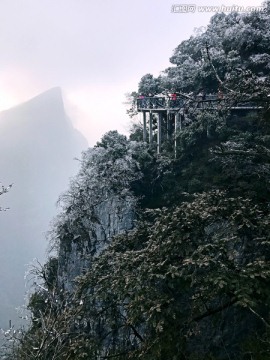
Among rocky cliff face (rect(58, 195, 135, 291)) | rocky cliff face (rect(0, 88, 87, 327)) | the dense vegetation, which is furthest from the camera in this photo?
rocky cliff face (rect(0, 88, 87, 327))

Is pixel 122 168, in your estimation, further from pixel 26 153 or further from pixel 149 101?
pixel 26 153

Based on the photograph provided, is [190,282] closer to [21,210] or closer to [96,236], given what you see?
[96,236]

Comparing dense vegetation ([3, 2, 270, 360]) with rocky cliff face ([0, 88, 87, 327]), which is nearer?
dense vegetation ([3, 2, 270, 360])

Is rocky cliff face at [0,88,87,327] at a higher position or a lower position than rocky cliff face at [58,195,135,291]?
lower

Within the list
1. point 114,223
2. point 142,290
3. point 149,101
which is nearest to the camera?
point 142,290

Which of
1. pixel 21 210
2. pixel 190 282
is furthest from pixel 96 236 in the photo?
pixel 21 210

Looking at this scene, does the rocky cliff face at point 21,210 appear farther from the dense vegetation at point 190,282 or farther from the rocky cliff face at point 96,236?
the dense vegetation at point 190,282

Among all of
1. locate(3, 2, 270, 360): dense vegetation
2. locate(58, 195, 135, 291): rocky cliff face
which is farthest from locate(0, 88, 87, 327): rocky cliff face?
locate(3, 2, 270, 360): dense vegetation

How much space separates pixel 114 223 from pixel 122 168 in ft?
10.1

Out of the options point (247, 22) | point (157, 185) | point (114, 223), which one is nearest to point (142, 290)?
point (114, 223)

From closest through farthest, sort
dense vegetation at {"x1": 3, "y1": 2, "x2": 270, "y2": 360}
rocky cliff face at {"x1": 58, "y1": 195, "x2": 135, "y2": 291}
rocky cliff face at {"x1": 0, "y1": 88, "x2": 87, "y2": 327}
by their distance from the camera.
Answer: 1. dense vegetation at {"x1": 3, "y1": 2, "x2": 270, "y2": 360}
2. rocky cliff face at {"x1": 58, "y1": 195, "x2": 135, "y2": 291}
3. rocky cliff face at {"x1": 0, "y1": 88, "x2": 87, "y2": 327}

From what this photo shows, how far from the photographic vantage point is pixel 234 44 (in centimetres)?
2208

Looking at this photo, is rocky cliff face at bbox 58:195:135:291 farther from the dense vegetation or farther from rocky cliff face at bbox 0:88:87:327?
rocky cliff face at bbox 0:88:87:327

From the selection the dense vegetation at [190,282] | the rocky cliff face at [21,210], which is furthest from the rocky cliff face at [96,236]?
the rocky cliff face at [21,210]
